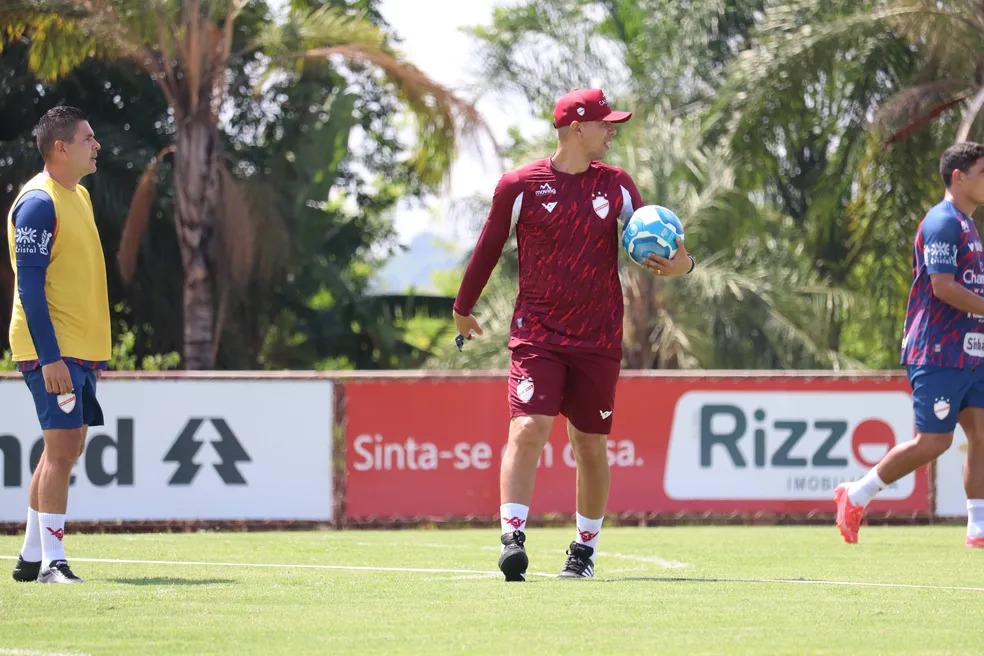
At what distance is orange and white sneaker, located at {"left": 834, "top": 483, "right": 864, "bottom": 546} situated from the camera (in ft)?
30.0

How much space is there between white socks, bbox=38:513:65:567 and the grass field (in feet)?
0.62

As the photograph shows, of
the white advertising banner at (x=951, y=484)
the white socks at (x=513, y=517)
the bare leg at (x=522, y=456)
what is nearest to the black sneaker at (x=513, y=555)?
the white socks at (x=513, y=517)

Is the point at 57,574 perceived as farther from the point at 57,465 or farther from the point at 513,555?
the point at 513,555

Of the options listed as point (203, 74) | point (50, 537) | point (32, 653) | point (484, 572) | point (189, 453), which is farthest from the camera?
point (203, 74)

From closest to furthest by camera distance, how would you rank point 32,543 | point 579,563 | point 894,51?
point 32,543 < point 579,563 < point 894,51

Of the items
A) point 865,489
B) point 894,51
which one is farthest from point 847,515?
point 894,51

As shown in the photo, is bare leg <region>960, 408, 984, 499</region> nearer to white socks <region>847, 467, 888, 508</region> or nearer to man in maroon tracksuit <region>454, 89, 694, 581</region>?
white socks <region>847, 467, 888, 508</region>

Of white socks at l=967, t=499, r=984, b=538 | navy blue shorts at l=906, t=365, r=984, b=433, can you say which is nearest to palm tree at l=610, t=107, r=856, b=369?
white socks at l=967, t=499, r=984, b=538

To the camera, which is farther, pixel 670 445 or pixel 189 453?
pixel 670 445

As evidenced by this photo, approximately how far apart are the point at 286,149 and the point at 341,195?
7.66 metres

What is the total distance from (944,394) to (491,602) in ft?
12.3

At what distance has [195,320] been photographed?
19812 millimetres

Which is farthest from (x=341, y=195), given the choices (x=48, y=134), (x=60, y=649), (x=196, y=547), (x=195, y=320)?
(x=60, y=649)

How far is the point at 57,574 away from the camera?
6.72m
